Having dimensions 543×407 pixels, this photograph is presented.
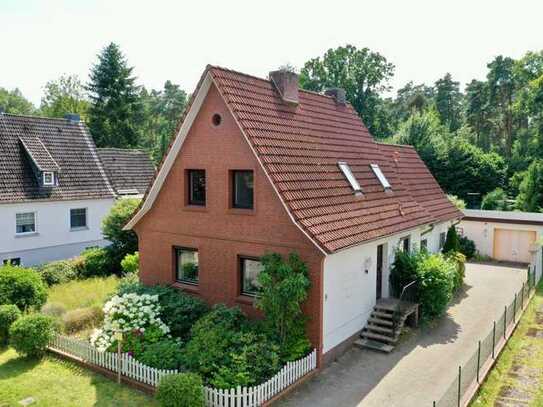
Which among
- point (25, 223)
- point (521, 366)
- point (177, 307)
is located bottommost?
point (521, 366)

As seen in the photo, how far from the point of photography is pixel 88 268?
79.2 ft

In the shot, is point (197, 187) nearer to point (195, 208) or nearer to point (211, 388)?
point (195, 208)

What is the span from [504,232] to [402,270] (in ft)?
48.2

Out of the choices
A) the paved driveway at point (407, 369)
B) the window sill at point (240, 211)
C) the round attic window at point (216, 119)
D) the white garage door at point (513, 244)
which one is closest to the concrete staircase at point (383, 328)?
the paved driveway at point (407, 369)

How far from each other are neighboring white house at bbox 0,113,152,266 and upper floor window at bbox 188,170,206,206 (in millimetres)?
13654

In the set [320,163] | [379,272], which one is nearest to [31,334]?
[320,163]

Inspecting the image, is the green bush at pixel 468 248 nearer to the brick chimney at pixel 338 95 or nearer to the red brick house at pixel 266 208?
the red brick house at pixel 266 208

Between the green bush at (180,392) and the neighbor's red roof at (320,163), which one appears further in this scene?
the neighbor's red roof at (320,163)

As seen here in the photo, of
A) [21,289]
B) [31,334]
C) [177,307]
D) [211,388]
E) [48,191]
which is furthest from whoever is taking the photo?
[48,191]

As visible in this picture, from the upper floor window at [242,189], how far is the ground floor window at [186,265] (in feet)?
8.67

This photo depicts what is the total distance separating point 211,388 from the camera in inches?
435

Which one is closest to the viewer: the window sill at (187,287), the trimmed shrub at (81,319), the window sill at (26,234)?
the window sill at (187,287)

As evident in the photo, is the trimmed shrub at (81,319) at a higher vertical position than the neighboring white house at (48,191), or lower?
lower

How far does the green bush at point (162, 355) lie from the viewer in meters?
12.4
